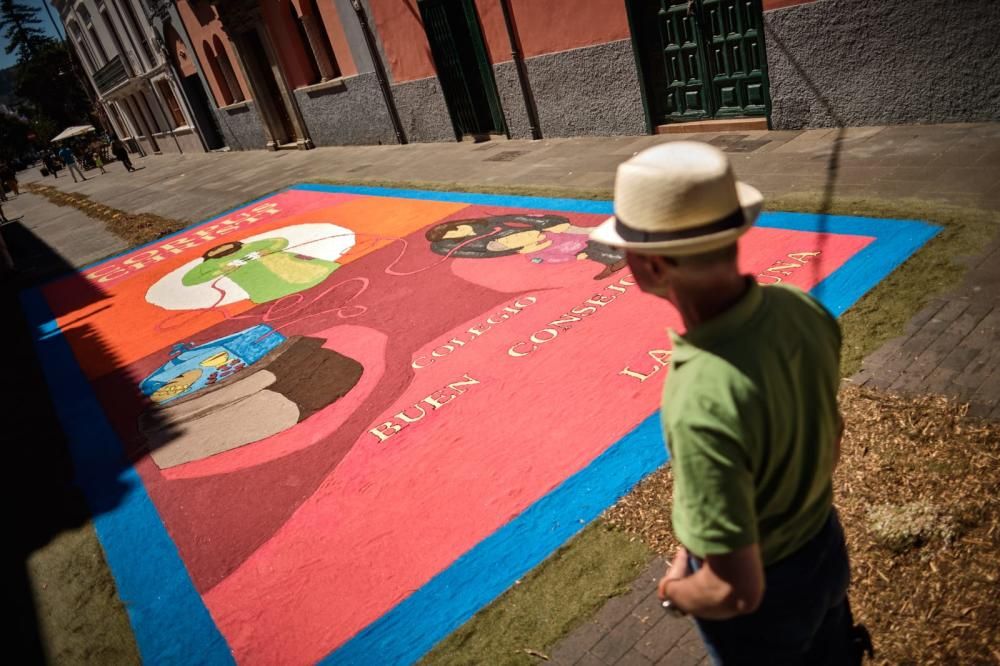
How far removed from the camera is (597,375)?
4566 mm

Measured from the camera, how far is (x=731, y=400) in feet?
4.14

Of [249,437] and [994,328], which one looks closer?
[994,328]

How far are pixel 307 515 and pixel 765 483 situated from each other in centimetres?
328

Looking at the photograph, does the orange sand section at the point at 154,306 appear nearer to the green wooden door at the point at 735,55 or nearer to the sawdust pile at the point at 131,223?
the sawdust pile at the point at 131,223

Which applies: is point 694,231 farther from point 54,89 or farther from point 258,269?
point 54,89

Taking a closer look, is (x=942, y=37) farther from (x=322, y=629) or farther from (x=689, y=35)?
(x=322, y=629)

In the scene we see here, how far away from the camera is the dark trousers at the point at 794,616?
60.1 inches

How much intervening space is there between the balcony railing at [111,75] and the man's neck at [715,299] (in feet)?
135

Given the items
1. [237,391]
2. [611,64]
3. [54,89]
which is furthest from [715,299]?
[54,89]

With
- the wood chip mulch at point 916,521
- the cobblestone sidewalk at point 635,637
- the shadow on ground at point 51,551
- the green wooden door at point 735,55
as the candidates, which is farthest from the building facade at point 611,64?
the shadow on ground at point 51,551

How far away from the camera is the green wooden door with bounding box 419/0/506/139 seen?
42.1ft

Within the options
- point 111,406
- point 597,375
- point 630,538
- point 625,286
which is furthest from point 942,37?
point 111,406

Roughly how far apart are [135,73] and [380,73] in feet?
82.4

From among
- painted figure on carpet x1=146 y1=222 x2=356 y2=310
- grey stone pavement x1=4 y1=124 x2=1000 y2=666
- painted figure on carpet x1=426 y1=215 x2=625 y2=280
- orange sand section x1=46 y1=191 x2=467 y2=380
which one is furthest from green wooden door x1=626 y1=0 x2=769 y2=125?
painted figure on carpet x1=146 y1=222 x2=356 y2=310
